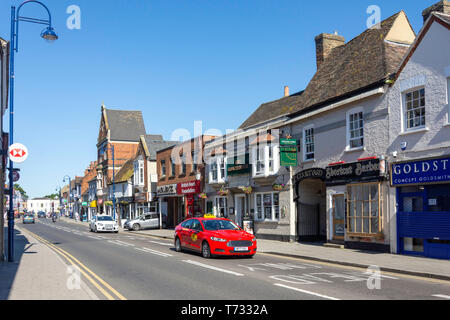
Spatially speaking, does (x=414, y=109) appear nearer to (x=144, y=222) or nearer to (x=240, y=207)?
(x=240, y=207)

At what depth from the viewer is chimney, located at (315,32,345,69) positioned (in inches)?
1061

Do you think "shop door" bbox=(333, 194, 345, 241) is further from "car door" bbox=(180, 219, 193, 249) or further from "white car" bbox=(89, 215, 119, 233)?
"white car" bbox=(89, 215, 119, 233)

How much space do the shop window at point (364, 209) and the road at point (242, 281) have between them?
3.83m

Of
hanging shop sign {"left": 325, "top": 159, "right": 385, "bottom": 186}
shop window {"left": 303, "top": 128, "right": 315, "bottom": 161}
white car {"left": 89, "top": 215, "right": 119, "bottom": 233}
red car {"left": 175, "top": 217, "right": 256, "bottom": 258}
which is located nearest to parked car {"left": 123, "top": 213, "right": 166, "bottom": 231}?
white car {"left": 89, "top": 215, "right": 119, "bottom": 233}

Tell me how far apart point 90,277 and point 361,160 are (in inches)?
470

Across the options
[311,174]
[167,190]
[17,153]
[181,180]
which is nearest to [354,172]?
[311,174]

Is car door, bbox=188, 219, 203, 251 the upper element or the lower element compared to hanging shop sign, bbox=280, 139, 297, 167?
lower

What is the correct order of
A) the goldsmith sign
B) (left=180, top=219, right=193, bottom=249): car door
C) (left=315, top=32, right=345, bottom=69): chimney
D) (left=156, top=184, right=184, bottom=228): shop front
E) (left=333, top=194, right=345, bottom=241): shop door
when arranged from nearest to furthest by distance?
1. the goldsmith sign
2. (left=180, top=219, right=193, bottom=249): car door
3. (left=333, top=194, right=345, bottom=241): shop door
4. (left=315, top=32, right=345, bottom=69): chimney
5. (left=156, top=184, right=184, bottom=228): shop front

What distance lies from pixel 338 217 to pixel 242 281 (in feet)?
36.1

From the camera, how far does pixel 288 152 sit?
76.6 ft

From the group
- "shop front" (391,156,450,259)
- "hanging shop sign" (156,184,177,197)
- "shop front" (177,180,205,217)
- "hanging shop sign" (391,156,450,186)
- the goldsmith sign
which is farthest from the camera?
"hanging shop sign" (156,184,177,197)

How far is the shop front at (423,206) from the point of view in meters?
15.6
